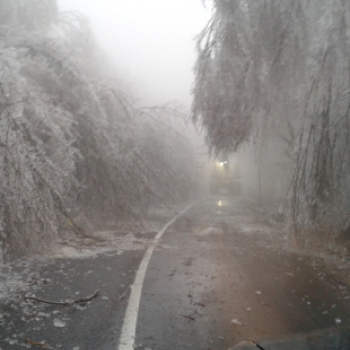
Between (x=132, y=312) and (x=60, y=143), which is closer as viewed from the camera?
(x=132, y=312)

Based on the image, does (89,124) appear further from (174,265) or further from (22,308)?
(22,308)

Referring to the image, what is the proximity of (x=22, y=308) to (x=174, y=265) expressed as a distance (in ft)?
10.7

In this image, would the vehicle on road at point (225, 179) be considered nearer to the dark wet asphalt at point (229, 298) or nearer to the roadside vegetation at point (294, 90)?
the dark wet asphalt at point (229, 298)

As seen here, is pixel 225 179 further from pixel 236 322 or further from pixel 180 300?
pixel 236 322

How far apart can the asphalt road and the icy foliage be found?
1.11 meters

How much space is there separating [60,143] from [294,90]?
15.8ft

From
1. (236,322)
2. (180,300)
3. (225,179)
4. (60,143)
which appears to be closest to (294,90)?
(180,300)

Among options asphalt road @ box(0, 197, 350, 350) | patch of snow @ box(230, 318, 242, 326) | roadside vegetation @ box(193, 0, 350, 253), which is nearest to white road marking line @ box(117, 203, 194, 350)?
asphalt road @ box(0, 197, 350, 350)

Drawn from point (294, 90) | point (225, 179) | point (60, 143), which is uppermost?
point (294, 90)

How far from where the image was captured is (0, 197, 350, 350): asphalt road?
4.48 meters

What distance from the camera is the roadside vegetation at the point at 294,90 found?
21.6 feet

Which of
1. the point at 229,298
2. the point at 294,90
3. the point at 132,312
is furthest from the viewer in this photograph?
the point at 294,90

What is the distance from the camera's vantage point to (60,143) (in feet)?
30.2

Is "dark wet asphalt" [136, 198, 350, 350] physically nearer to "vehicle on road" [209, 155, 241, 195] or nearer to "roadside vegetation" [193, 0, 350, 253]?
"roadside vegetation" [193, 0, 350, 253]
